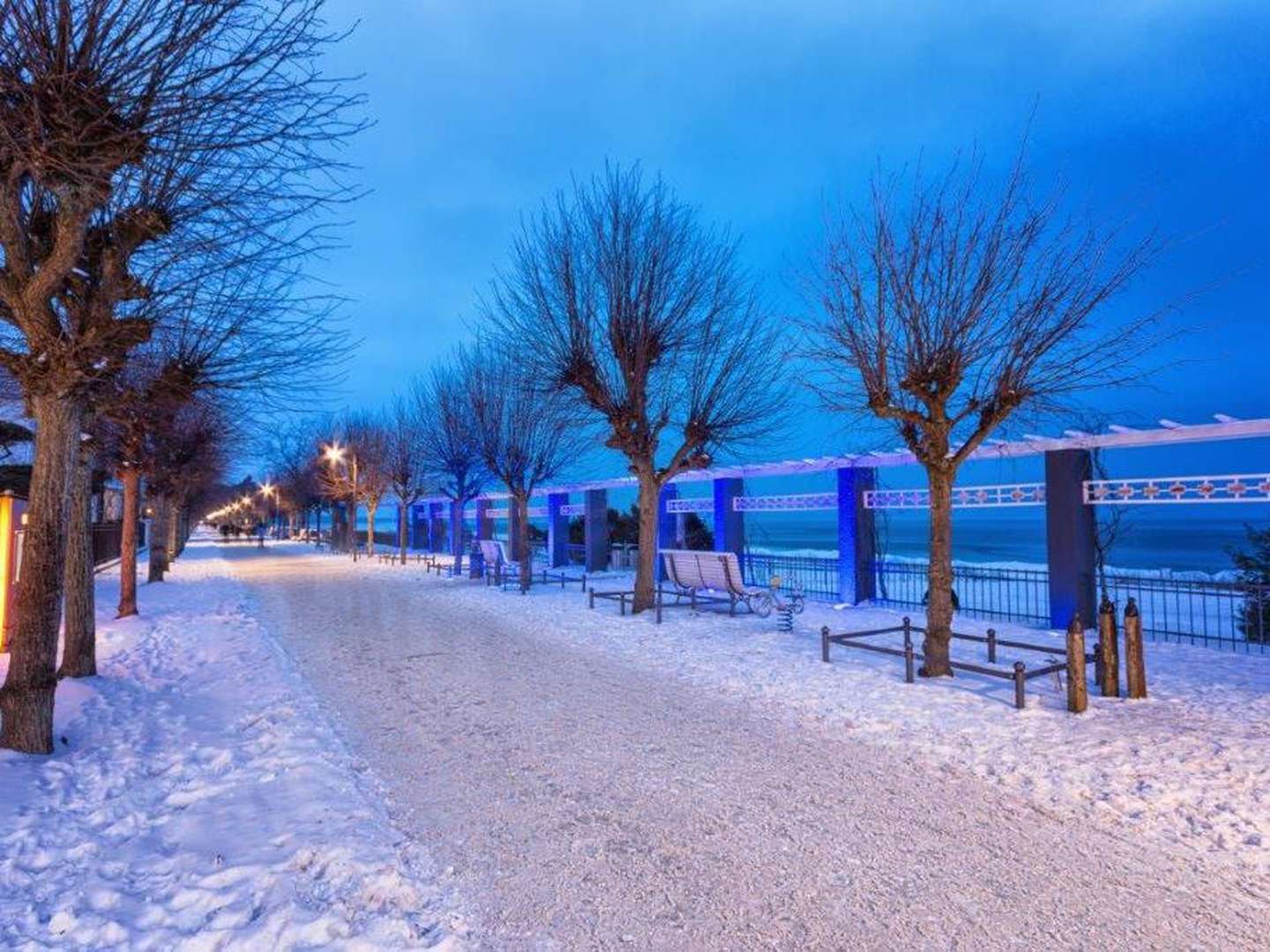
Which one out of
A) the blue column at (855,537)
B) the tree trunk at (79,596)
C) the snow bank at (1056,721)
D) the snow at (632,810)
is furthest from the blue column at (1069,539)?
the tree trunk at (79,596)

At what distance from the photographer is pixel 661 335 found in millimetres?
12656

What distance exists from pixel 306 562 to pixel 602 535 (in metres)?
13.5

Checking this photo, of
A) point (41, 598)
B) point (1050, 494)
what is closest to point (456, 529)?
point (1050, 494)

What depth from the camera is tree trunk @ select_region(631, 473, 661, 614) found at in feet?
41.2

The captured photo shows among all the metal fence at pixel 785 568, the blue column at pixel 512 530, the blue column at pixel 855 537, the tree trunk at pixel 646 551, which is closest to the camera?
the tree trunk at pixel 646 551

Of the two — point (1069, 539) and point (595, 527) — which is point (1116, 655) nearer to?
point (1069, 539)

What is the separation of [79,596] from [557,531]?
61.6 ft

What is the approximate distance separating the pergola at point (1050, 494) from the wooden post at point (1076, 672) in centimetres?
475

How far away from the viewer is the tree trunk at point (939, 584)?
743cm

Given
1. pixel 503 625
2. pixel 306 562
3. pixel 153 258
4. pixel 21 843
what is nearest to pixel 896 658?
pixel 503 625

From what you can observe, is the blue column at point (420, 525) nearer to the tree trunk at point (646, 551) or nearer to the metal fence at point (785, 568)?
the metal fence at point (785, 568)

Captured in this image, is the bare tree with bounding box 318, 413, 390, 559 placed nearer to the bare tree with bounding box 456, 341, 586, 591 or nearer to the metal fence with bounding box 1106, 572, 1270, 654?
the bare tree with bounding box 456, 341, 586, 591

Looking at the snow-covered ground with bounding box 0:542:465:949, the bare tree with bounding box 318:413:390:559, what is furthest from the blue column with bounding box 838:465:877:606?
the bare tree with bounding box 318:413:390:559

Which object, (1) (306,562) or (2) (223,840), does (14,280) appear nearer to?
(2) (223,840)
